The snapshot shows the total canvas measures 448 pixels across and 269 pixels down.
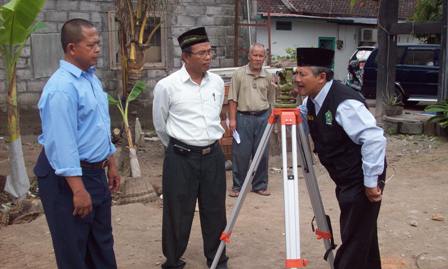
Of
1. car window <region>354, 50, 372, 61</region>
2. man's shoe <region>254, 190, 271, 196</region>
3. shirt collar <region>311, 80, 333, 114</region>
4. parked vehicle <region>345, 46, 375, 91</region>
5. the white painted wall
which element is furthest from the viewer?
the white painted wall

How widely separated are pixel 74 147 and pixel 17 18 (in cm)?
267

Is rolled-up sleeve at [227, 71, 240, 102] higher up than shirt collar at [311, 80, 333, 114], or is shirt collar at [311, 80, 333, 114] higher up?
shirt collar at [311, 80, 333, 114]

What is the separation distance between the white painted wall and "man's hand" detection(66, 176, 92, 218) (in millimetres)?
14867

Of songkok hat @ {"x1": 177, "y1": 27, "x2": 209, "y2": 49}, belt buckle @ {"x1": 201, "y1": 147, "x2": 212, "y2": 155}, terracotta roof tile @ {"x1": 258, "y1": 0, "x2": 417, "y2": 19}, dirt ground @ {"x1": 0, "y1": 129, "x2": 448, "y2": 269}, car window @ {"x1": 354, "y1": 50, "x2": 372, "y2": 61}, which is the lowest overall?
dirt ground @ {"x1": 0, "y1": 129, "x2": 448, "y2": 269}

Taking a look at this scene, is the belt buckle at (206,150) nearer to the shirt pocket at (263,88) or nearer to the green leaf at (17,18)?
the green leaf at (17,18)

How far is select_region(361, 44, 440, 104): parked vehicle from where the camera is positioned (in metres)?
13.6

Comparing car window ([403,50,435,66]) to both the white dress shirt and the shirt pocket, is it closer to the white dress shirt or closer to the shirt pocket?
the shirt pocket

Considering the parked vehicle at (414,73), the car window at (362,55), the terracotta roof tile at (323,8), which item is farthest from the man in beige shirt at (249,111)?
the terracotta roof tile at (323,8)

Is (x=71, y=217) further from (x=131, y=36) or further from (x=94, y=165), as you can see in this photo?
(x=131, y=36)

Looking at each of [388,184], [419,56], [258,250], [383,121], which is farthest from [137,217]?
[419,56]

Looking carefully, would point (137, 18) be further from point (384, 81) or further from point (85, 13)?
point (384, 81)

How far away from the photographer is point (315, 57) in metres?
3.17

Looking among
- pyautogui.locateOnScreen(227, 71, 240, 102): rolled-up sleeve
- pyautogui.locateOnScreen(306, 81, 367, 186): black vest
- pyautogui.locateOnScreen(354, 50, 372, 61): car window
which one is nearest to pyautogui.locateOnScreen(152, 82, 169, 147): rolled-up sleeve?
pyautogui.locateOnScreen(306, 81, 367, 186): black vest

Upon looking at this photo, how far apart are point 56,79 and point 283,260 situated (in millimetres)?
2408
